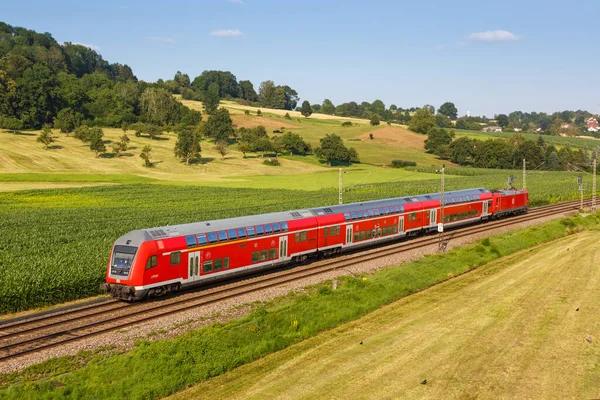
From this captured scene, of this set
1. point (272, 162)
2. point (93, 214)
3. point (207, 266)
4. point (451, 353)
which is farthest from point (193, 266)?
point (272, 162)

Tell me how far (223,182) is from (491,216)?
182ft

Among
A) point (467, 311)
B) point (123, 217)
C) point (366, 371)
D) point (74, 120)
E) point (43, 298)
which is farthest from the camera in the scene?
point (74, 120)

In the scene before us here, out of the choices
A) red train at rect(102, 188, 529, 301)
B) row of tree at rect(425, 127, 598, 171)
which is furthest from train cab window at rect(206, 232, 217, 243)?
row of tree at rect(425, 127, 598, 171)

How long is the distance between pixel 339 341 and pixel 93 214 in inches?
1751

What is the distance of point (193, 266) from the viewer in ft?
105

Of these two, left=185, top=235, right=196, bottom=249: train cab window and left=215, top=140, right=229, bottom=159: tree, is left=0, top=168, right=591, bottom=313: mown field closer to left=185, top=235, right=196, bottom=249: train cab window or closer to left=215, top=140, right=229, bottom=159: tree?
left=185, top=235, right=196, bottom=249: train cab window

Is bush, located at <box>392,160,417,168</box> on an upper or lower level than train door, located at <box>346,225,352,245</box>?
upper

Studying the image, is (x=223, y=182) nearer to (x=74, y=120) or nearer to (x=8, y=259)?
(x=74, y=120)

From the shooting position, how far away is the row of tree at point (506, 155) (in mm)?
166750

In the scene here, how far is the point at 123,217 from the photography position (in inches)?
2372

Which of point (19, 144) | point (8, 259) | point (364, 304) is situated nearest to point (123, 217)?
point (8, 259)

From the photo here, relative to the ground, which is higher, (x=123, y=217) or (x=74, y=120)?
(x=74, y=120)

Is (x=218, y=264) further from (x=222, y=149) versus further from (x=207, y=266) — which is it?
(x=222, y=149)

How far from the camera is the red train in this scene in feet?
97.6
